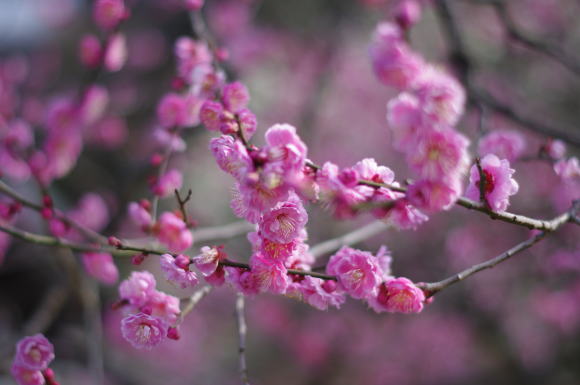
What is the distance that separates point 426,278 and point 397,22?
237 cm

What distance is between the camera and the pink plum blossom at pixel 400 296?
970 millimetres

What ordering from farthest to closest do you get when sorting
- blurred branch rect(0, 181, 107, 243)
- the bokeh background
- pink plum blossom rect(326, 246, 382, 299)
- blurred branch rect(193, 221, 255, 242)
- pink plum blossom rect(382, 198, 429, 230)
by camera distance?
the bokeh background < blurred branch rect(193, 221, 255, 242) < blurred branch rect(0, 181, 107, 243) < pink plum blossom rect(326, 246, 382, 299) < pink plum blossom rect(382, 198, 429, 230)

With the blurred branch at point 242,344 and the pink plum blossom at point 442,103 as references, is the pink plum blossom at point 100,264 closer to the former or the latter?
the blurred branch at point 242,344

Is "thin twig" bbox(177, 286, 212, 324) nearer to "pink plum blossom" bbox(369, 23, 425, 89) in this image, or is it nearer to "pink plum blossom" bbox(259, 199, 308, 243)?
"pink plum blossom" bbox(259, 199, 308, 243)

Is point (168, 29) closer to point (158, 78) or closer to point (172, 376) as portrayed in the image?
point (158, 78)

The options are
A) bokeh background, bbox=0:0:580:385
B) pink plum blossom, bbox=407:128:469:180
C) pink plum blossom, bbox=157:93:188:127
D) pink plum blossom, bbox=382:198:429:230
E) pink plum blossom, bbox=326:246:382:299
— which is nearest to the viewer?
pink plum blossom, bbox=407:128:469:180

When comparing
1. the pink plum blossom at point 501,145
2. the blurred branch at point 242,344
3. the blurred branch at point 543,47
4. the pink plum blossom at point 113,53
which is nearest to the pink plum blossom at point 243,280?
the blurred branch at point 242,344

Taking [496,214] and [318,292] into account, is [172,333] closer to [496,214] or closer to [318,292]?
[318,292]

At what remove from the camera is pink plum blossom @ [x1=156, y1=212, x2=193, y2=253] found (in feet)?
3.87

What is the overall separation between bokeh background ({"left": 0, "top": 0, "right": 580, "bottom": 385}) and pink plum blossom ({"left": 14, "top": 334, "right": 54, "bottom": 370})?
71.2 inches

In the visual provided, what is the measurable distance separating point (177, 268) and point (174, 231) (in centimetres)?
23

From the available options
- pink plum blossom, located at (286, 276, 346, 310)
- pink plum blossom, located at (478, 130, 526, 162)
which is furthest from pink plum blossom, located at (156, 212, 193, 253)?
pink plum blossom, located at (478, 130, 526, 162)

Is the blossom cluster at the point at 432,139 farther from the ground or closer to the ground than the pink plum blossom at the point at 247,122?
closer to the ground

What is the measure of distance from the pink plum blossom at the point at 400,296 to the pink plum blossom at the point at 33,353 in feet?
2.38
